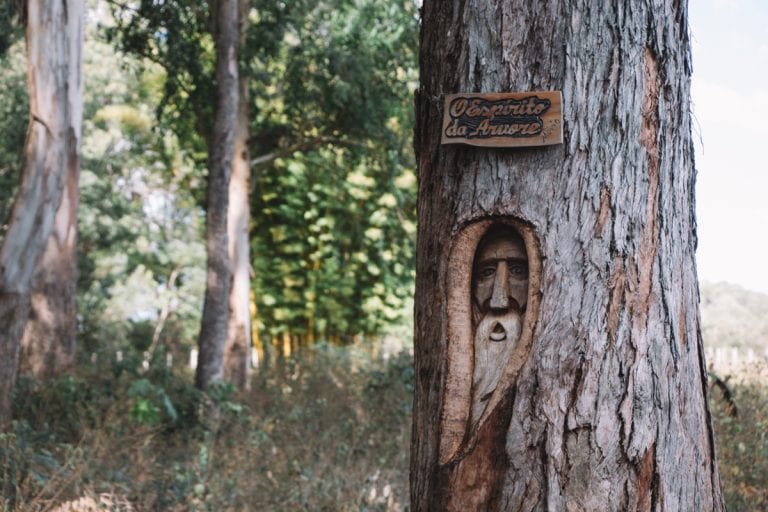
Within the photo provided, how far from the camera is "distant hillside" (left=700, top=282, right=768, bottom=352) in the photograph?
68.1ft

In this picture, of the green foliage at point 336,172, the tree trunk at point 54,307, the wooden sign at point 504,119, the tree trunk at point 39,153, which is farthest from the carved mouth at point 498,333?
the green foliage at point 336,172

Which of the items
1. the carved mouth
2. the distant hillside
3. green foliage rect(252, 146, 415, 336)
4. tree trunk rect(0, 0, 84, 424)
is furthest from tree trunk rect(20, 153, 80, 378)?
the distant hillside

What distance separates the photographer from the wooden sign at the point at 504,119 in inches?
118

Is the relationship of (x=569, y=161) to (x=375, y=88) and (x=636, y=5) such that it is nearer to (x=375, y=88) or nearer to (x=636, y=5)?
(x=636, y=5)

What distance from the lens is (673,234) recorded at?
3.12 meters

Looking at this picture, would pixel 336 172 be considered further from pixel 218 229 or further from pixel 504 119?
pixel 504 119

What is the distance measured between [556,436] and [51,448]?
6035 millimetres

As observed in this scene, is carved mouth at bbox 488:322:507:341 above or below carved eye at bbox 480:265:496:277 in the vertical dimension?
below

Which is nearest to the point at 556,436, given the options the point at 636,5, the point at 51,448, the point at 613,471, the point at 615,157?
the point at 613,471

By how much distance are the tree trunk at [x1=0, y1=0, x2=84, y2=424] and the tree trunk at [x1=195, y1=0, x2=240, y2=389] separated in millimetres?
2207

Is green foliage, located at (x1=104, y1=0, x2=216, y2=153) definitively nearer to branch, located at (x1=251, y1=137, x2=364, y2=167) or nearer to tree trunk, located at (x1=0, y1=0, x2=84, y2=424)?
branch, located at (x1=251, y1=137, x2=364, y2=167)

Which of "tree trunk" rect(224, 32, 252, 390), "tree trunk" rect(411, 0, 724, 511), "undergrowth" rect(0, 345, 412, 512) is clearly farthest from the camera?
"tree trunk" rect(224, 32, 252, 390)

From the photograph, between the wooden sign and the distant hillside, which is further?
the distant hillside

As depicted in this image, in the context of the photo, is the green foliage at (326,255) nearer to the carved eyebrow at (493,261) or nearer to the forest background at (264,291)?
the forest background at (264,291)
